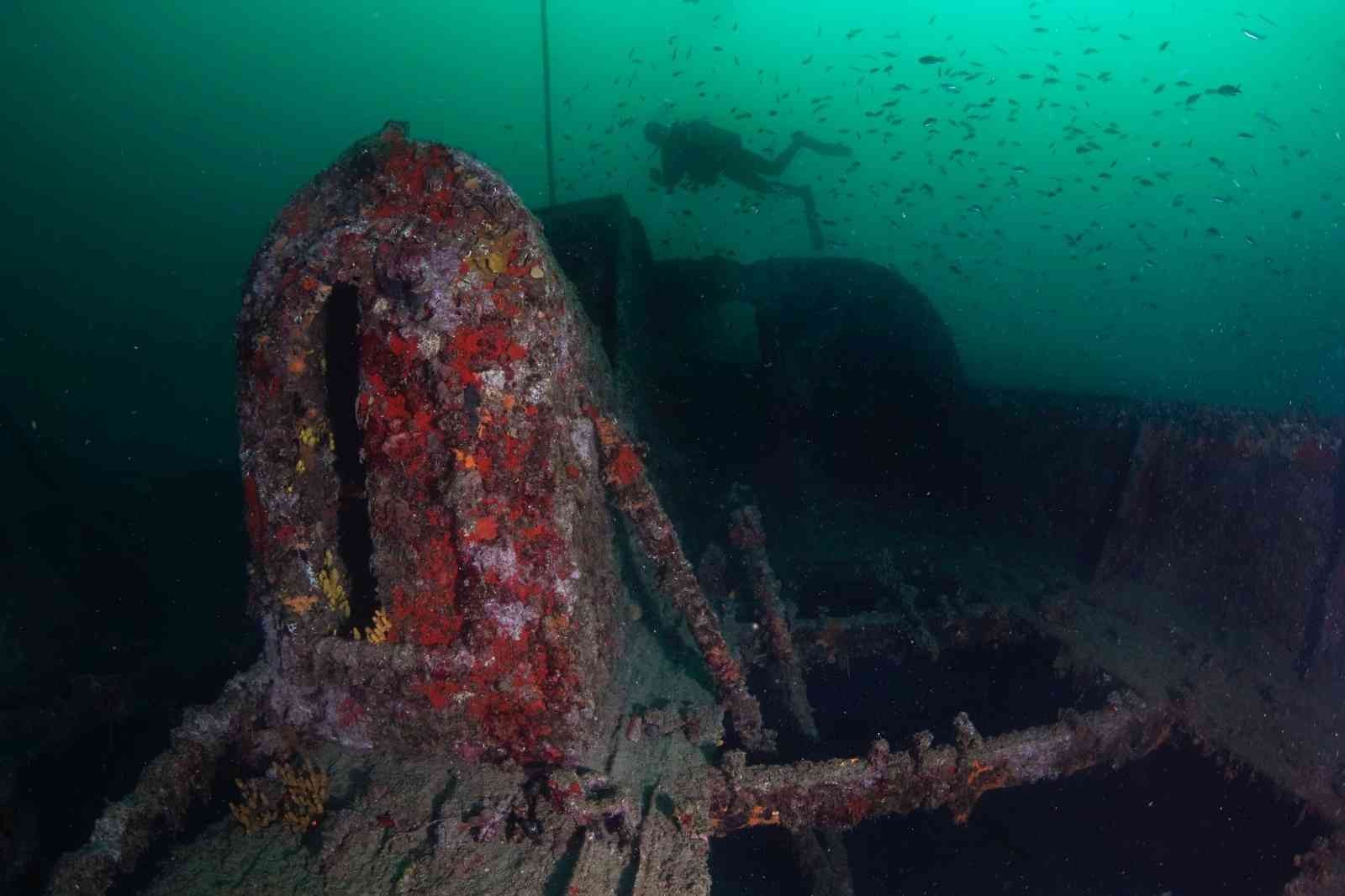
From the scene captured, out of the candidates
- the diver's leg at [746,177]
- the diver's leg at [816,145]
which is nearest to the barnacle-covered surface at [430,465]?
the diver's leg at [746,177]

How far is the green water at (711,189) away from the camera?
57.4m

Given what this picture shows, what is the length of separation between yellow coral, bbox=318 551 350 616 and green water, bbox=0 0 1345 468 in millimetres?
34509

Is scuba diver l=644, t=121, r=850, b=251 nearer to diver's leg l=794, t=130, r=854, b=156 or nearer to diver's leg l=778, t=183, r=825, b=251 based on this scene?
diver's leg l=778, t=183, r=825, b=251

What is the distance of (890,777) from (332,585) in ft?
10.3

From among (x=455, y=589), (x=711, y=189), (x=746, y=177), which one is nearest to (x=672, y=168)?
(x=746, y=177)

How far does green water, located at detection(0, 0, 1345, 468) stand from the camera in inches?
2261

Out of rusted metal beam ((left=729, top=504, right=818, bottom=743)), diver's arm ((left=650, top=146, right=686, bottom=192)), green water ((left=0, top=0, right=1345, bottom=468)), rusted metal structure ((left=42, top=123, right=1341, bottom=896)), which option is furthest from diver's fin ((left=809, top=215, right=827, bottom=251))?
green water ((left=0, top=0, right=1345, bottom=468))

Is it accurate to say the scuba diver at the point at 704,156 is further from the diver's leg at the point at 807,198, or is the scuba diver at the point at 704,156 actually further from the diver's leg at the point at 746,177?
the diver's leg at the point at 807,198

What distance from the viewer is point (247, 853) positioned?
291 centimetres

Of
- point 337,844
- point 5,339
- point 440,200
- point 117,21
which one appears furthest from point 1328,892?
point 117,21

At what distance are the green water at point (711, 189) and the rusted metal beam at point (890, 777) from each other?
36.0 meters

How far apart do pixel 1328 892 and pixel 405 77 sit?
14782 centimetres

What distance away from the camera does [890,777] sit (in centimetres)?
362

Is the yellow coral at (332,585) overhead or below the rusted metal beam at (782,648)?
overhead
